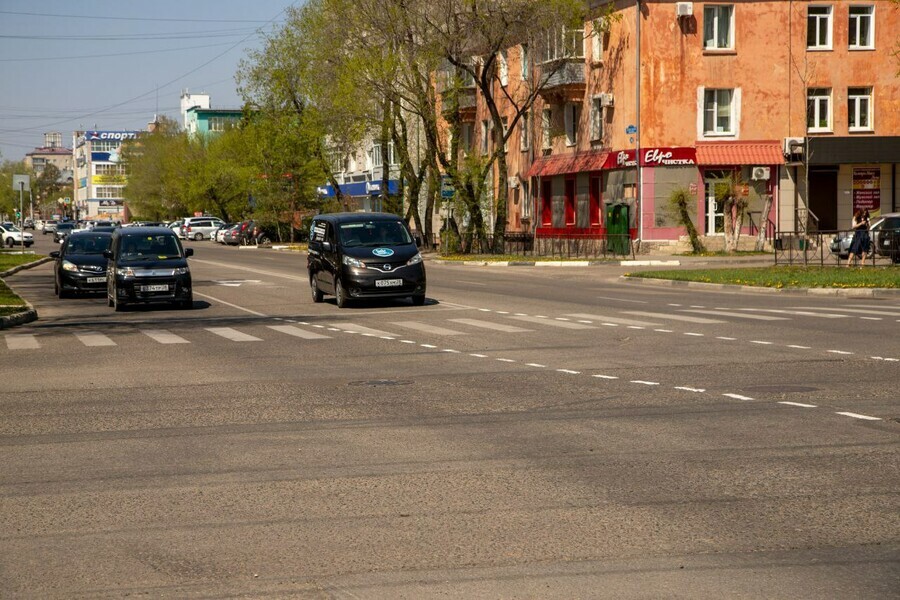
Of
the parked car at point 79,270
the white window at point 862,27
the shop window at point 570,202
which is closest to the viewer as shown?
the parked car at point 79,270

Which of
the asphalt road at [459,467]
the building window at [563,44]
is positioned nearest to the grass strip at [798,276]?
the asphalt road at [459,467]

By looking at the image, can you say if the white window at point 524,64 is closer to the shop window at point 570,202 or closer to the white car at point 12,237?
the shop window at point 570,202

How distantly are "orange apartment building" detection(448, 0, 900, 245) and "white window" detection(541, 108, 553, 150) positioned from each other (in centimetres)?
647

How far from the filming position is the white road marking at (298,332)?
1933cm

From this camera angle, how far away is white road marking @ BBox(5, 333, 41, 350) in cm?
1875

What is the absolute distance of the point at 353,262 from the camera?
25.8 m

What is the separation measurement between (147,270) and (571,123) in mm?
32333

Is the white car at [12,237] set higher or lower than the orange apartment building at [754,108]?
lower

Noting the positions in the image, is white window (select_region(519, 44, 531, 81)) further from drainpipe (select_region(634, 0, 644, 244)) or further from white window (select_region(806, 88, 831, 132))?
white window (select_region(806, 88, 831, 132))

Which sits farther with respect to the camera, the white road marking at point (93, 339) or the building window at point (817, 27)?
the building window at point (817, 27)

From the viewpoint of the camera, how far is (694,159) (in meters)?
49.2

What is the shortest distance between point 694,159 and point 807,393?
38.3m

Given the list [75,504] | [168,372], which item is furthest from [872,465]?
[168,372]

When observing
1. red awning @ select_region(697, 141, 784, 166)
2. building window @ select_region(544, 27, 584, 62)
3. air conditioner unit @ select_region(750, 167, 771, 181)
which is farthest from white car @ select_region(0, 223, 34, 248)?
air conditioner unit @ select_region(750, 167, 771, 181)
